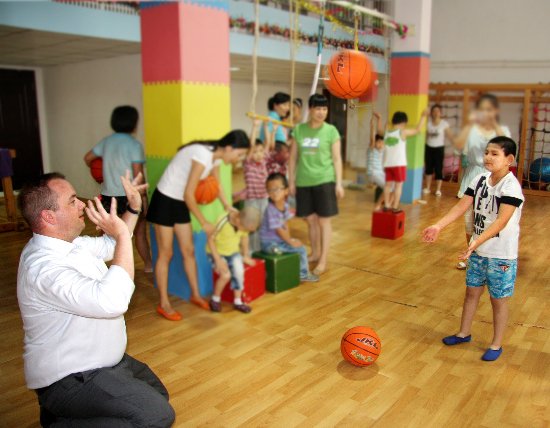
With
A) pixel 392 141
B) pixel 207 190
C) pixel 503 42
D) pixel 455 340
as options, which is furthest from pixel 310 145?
pixel 503 42

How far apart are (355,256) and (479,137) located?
2579 mm

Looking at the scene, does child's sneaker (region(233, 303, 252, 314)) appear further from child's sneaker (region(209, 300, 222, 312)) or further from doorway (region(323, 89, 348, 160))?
doorway (region(323, 89, 348, 160))

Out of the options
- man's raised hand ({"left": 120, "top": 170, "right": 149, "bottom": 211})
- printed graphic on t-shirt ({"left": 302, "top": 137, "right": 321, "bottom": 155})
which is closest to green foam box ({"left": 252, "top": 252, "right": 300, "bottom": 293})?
printed graphic on t-shirt ({"left": 302, "top": 137, "right": 321, "bottom": 155})

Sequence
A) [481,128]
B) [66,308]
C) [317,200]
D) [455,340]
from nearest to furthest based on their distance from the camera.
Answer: [481,128] < [66,308] < [455,340] < [317,200]

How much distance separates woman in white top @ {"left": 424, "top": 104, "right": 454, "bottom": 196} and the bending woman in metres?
1.13

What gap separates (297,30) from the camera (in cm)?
269

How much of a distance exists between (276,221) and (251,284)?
1.70 ft

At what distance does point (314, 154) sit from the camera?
138 inches

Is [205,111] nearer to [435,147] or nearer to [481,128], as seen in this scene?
[435,147]

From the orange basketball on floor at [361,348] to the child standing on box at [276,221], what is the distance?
1.23 m

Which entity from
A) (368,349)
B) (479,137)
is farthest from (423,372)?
(479,137)

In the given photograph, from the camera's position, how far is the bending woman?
331cm

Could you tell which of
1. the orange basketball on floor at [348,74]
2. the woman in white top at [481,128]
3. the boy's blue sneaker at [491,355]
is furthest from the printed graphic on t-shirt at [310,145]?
the boy's blue sneaker at [491,355]

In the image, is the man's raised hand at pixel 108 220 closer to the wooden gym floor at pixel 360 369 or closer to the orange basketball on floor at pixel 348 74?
the wooden gym floor at pixel 360 369
